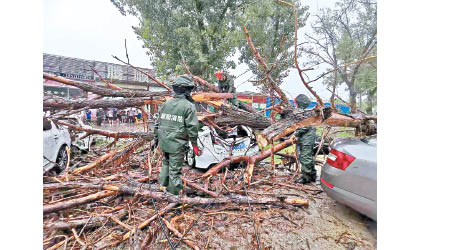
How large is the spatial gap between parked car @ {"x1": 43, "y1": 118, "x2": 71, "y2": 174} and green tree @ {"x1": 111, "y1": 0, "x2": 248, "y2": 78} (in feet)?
6.20

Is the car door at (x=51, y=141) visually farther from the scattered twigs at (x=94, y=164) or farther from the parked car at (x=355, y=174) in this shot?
the parked car at (x=355, y=174)

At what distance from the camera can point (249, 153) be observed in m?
3.27

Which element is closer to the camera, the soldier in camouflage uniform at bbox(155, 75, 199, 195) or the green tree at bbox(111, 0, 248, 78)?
the soldier in camouflage uniform at bbox(155, 75, 199, 195)

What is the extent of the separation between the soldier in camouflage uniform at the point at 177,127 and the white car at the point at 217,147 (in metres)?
0.91

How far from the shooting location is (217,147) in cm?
308

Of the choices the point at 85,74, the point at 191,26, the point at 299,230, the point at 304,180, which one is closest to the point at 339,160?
the point at 299,230

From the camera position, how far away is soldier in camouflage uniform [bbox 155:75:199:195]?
5.93ft

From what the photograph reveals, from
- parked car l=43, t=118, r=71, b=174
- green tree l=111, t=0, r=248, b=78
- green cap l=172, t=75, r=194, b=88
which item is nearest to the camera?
green cap l=172, t=75, r=194, b=88

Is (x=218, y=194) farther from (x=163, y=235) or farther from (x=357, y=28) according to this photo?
(x=357, y=28)

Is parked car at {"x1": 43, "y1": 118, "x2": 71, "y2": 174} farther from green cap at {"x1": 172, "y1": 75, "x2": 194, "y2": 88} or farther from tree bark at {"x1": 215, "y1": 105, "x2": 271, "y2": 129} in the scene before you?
tree bark at {"x1": 215, "y1": 105, "x2": 271, "y2": 129}

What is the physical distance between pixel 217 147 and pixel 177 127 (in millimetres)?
1329

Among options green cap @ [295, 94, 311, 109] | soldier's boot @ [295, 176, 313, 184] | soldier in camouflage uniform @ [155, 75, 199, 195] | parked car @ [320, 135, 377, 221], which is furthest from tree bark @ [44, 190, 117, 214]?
green cap @ [295, 94, 311, 109]

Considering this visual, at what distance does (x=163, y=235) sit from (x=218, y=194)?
29.0 inches
